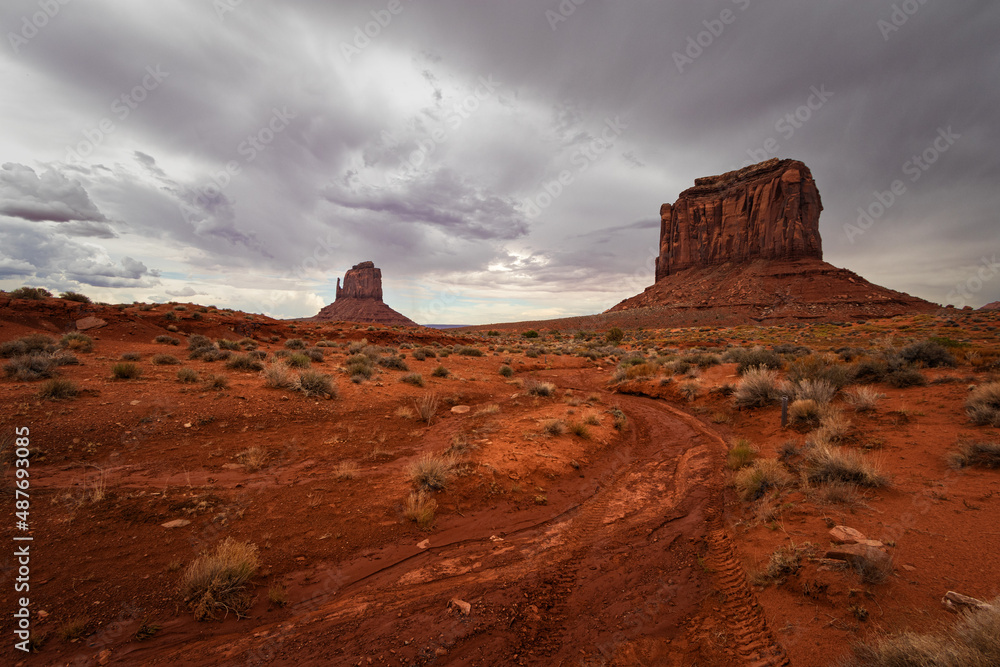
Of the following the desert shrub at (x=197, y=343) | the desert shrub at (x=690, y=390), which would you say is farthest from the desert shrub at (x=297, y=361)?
the desert shrub at (x=690, y=390)

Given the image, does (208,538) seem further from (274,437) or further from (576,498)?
(576,498)

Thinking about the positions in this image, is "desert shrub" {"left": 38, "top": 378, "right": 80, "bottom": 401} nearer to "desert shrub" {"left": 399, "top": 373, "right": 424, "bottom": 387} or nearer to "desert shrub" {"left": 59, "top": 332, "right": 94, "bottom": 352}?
"desert shrub" {"left": 59, "top": 332, "right": 94, "bottom": 352}

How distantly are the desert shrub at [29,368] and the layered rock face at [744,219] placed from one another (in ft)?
303

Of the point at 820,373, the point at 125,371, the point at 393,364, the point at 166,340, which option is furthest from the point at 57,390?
the point at 820,373

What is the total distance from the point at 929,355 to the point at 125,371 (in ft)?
76.8

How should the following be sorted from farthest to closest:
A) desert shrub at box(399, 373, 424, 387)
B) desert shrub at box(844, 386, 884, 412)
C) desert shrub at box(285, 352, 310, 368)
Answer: desert shrub at box(285, 352, 310, 368) → desert shrub at box(399, 373, 424, 387) → desert shrub at box(844, 386, 884, 412)

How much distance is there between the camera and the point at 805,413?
8844 millimetres

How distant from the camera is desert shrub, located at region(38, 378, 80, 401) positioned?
26.2 ft

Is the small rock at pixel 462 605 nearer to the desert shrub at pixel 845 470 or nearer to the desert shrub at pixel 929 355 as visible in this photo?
the desert shrub at pixel 845 470

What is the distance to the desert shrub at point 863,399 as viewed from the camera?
8500mm

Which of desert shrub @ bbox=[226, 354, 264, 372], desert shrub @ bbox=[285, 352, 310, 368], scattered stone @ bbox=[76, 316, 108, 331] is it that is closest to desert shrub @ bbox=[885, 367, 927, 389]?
desert shrub @ bbox=[285, 352, 310, 368]

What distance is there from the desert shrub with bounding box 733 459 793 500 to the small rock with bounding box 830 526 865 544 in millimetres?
1771

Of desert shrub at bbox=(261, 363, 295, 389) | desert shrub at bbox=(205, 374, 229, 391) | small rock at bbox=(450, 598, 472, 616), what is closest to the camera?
small rock at bbox=(450, 598, 472, 616)

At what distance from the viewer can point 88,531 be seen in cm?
471
